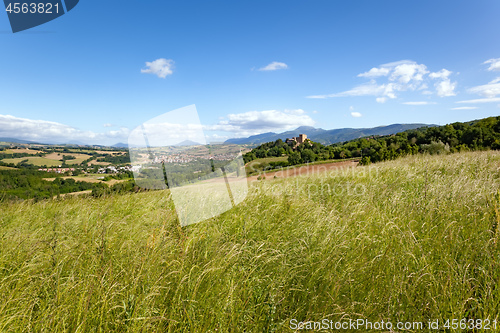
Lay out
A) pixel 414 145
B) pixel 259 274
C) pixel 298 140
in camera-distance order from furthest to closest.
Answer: pixel 298 140, pixel 414 145, pixel 259 274

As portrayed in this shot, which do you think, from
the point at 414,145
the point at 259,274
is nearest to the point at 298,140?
the point at 414,145

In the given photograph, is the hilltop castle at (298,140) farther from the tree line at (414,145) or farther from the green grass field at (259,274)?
the green grass field at (259,274)

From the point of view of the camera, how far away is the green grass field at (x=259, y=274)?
56.7 inches

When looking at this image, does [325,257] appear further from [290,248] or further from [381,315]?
[381,315]

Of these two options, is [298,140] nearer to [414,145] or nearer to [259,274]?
[414,145]

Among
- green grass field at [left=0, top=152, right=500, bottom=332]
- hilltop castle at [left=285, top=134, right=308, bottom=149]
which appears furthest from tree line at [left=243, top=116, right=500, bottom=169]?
green grass field at [left=0, top=152, right=500, bottom=332]

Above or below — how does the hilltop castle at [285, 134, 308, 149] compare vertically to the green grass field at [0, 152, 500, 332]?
above

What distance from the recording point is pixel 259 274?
1.89 meters

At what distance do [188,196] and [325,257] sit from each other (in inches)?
110

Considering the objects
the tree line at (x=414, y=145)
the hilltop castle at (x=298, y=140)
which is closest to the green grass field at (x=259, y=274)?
the tree line at (x=414, y=145)

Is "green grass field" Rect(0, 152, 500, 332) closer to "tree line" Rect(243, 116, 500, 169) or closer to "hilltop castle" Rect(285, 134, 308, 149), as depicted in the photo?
"tree line" Rect(243, 116, 500, 169)

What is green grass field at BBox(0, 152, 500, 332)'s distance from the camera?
1440 millimetres

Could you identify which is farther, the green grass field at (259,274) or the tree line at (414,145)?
the tree line at (414,145)

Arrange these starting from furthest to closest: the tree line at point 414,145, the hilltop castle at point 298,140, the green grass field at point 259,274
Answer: the hilltop castle at point 298,140
the tree line at point 414,145
the green grass field at point 259,274
